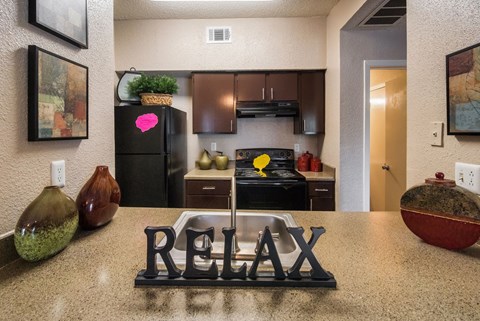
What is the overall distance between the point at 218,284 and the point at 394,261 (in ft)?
1.82

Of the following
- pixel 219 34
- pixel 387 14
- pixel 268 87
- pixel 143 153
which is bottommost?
pixel 143 153

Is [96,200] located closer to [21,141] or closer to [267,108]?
[21,141]

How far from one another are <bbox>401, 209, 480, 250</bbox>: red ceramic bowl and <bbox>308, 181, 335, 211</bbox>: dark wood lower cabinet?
167 centimetres

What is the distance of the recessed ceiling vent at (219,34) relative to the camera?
3.00m

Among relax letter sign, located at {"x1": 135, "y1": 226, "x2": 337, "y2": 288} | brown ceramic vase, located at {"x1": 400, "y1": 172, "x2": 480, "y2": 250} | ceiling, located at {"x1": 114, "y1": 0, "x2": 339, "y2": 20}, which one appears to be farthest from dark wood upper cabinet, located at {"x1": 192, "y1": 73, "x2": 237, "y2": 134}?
relax letter sign, located at {"x1": 135, "y1": 226, "x2": 337, "y2": 288}

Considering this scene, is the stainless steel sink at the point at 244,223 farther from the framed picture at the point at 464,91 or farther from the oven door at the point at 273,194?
the oven door at the point at 273,194

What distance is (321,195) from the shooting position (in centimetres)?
269

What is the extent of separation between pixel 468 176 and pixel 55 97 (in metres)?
1.60

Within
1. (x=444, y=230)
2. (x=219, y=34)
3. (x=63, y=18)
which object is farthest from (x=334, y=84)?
(x=63, y=18)

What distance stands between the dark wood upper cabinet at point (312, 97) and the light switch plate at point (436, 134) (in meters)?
1.74

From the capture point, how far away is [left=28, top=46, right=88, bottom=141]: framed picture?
2.97ft

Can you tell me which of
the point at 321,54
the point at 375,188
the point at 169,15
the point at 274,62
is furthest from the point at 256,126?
the point at 375,188

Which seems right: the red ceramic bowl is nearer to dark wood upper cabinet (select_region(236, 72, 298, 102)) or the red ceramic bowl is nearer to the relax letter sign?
the relax letter sign

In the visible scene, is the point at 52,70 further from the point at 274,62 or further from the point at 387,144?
the point at 387,144
